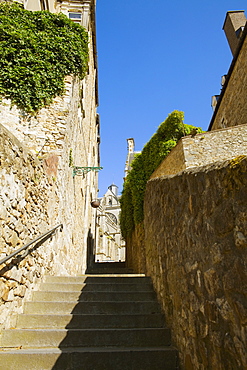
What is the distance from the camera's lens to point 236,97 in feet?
33.5

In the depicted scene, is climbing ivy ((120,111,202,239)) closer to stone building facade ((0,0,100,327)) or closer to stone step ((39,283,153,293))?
stone building facade ((0,0,100,327))

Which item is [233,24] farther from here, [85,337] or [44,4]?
[85,337]

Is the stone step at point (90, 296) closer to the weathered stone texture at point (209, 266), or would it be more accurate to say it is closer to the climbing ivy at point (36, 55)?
the weathered stone texture at point (209, 266)

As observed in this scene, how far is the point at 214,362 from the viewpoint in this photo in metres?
1.80

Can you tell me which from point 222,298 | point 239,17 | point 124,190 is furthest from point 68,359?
point 239,17

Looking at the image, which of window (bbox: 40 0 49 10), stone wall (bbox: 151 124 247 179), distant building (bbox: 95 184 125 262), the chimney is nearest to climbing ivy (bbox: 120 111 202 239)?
stone wall (bbox: 151 124 247 179)

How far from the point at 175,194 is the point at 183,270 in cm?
92

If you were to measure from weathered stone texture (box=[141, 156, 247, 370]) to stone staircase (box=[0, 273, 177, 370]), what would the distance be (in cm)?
39

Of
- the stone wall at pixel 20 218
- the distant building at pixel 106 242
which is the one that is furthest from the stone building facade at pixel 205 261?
the distant building at pixel 106 242

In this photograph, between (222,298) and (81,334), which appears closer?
(222,298)

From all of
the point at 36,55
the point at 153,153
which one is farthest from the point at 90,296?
the point at 153,153

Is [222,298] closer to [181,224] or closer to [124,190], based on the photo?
[181,224]

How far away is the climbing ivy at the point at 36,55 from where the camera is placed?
6262 millimetres

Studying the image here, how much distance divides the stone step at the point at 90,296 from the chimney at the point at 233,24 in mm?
15185
